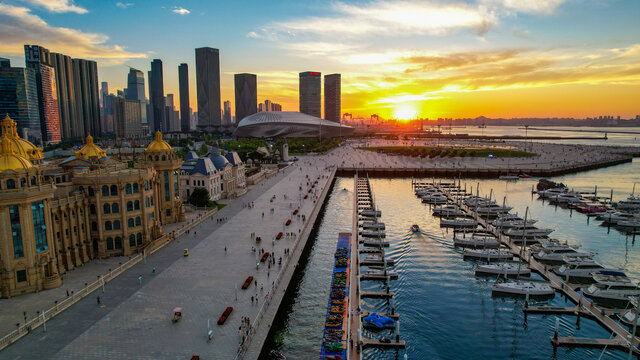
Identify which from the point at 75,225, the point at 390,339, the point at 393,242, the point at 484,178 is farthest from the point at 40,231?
the point at 484,178

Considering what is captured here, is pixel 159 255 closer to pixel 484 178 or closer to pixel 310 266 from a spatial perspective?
pixel 310 266

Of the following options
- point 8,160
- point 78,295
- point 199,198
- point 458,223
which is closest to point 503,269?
point 458,223

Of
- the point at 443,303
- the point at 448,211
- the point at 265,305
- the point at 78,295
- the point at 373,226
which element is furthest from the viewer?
the point at 448,211

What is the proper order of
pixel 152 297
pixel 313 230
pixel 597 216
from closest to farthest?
→ pixel 152 297
pixel 313 230
pixel 597 216

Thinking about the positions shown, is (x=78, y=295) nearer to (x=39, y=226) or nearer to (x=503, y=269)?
(x=39, y=226)

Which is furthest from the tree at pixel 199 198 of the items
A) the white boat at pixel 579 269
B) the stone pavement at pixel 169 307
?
the white boat at pixel 579 269

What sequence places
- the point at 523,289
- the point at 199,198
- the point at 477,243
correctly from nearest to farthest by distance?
the point at 523,289 → the point at 477,243 → the point at 199,198
